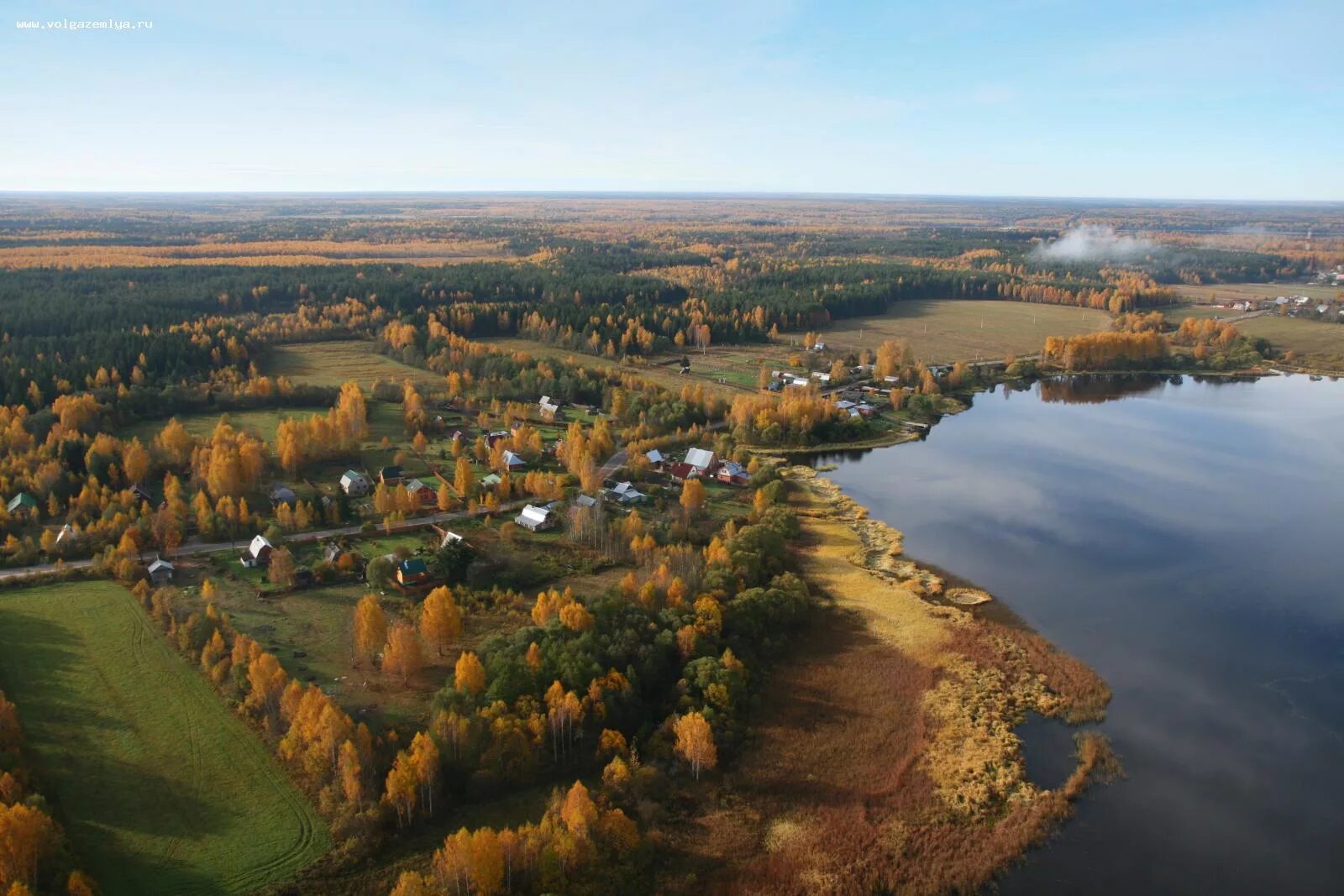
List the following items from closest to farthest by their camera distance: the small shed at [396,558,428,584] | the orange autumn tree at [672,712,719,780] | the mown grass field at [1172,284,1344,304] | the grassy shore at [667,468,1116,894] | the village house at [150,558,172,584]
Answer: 1. the grassy shore at [667,468,1116,894]
2. the orange autumn tree at [672,712,719,780]
3. the small shed at [396,558,428,584]
4. the village house at [150,558,172,584]
5. the mown grass field at [1172,284,1344,304]

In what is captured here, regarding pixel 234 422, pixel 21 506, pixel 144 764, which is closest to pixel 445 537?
pixel 144 764

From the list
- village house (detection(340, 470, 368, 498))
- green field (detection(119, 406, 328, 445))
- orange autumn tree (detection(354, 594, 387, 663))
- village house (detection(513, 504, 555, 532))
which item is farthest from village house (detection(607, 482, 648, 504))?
→ green field (detection(119, 406, 328, 445))

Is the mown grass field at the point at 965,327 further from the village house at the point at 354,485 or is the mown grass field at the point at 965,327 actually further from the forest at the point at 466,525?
the village house at the point at 354,485

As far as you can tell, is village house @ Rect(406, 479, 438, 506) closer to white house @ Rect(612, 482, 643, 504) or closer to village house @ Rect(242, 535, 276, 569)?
village house @ Rect(242, 535, 276, 569)

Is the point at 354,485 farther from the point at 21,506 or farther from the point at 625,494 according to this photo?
the point at 21,506

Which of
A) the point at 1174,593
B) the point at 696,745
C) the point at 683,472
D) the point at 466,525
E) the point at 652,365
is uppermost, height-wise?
the point at 652,365

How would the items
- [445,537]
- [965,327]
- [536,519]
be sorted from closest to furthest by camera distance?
[445,537]
[536,519]
[965,327]

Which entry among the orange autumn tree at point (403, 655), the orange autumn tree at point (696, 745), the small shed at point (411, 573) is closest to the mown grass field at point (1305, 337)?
the orange autumn tree at point (696, 745)
